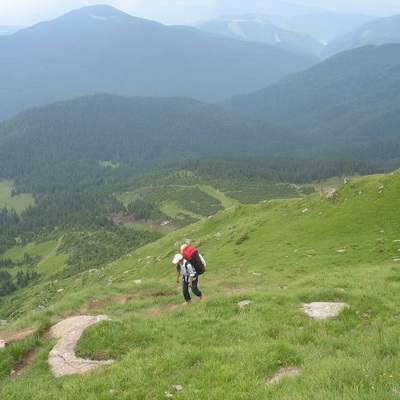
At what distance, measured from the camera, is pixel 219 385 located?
10.4 m

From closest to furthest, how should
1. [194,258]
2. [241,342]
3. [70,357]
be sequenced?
[70,357], [241,342], [194,258]

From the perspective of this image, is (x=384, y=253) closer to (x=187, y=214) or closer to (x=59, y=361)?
(x=59, y=361)

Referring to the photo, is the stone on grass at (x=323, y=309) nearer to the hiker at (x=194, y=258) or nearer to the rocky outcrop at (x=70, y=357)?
the hiker at (x=194, y=258)

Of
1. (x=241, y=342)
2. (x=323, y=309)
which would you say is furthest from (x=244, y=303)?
(x=241, y=342)

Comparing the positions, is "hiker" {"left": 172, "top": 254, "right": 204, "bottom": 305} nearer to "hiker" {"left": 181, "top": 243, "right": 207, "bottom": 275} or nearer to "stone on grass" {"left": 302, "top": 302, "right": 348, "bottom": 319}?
"hiker" {"left": 181, "top": 243, "right": 207, "bottom": 275}

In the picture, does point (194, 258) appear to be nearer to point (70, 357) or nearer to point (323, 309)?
point (323, 309)

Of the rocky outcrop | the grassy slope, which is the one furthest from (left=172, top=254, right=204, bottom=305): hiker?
the rocky outcrop

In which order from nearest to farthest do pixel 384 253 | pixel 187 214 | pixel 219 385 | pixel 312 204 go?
pixel 219 385, pixel 384 253, pixel 312 204, pixel 187 214

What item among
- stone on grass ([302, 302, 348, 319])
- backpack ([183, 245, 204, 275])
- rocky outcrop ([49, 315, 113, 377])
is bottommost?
stone on grass ([302, 302, 348, 319])

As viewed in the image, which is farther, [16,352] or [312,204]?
[312,204]

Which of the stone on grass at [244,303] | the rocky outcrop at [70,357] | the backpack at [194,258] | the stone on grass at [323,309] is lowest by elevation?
the stone on grass at [244,303]

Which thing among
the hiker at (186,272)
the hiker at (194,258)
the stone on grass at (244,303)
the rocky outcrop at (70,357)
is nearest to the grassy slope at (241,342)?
the stone on grass at (244,303)

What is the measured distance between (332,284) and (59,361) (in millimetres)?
14595

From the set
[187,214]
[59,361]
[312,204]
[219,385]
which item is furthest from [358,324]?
[187,214]
